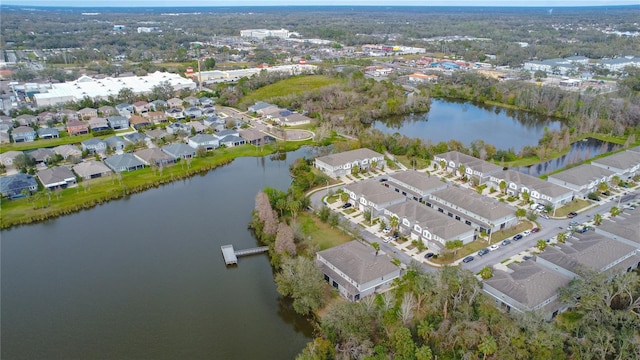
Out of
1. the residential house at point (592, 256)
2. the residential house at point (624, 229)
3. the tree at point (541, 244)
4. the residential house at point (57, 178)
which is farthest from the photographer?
the residential house at point (57, 178)

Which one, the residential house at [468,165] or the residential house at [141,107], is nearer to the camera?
the residential house at [468,165]

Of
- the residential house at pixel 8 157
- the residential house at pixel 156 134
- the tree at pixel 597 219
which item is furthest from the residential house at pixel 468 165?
the residential house at pixel 8 157

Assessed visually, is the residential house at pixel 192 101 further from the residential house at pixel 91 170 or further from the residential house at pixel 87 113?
the residential house at pixel 91 170

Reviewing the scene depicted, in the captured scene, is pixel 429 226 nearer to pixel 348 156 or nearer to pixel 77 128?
pixel 348 156

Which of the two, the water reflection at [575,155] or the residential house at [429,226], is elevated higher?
the residential house at [429,226]

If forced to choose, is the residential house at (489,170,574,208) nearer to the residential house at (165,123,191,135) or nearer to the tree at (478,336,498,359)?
the tree at (478,336,498,359)

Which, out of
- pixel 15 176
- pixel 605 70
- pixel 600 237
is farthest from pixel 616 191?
pixel 605 70

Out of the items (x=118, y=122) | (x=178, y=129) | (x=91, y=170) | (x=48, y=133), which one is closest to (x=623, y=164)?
(x=178, y=129)
